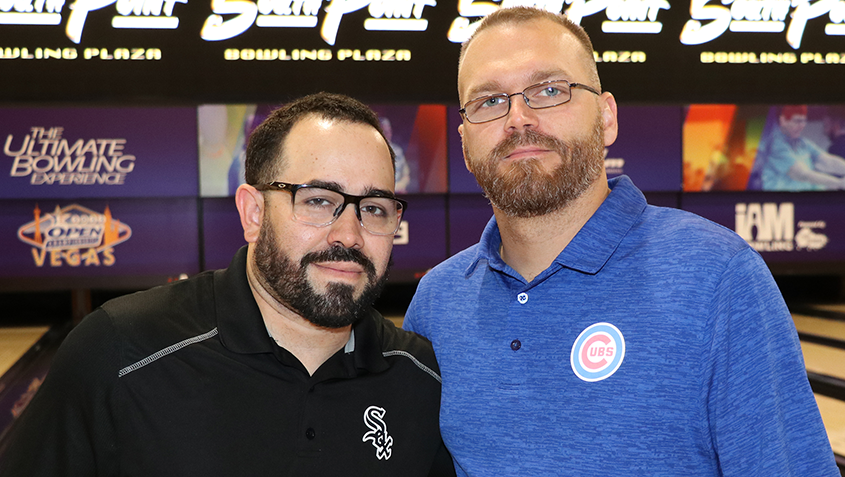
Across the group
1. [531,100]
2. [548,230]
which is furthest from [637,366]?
[531,100]

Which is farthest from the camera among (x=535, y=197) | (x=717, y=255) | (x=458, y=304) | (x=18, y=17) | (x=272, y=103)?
(x=272, y=103)

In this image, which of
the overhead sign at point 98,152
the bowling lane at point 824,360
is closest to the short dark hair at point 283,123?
the bowling lane at point 824,360

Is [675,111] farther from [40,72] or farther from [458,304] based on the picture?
[40,72]

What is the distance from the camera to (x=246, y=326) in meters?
1.42

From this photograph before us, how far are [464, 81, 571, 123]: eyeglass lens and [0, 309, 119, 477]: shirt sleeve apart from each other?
0.96m

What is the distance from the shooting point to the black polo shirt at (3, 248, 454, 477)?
4.19 ft

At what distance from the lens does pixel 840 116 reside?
6.03 m

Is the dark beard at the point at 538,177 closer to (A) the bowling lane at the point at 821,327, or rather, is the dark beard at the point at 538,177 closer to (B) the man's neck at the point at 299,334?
(B) the man's neck at the point at 299,334

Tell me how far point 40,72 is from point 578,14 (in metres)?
4.58

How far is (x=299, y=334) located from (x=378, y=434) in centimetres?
28

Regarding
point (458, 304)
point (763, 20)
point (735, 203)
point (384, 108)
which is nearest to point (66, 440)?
point (458, 304)

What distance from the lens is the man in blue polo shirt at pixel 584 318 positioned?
3.91ft

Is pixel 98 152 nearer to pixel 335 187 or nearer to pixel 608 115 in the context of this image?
pixel 335 187

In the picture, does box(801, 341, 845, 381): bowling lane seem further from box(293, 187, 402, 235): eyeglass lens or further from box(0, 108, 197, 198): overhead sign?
box(0, 108, 197, 198): overhead sign
